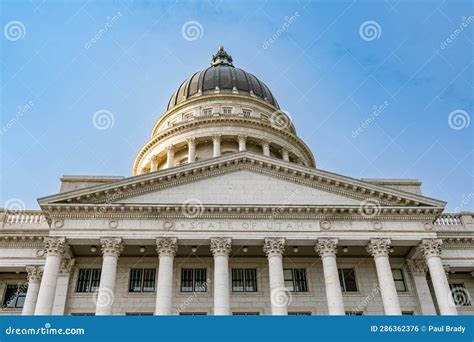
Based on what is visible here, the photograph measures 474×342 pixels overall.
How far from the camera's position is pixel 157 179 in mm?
28031

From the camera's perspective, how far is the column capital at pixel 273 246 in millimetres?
26469

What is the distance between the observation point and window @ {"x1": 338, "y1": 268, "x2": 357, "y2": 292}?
28694 millimetres

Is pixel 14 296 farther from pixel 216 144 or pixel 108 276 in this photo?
pixel 216 144

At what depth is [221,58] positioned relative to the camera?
219 feet

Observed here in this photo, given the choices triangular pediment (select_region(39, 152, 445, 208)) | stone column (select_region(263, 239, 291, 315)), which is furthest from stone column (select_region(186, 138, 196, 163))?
stone column (select_region(263, 239, 291, 315))

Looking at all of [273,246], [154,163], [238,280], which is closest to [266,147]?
[154,163]

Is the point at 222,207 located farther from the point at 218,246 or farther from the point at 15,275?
the point at 15,275

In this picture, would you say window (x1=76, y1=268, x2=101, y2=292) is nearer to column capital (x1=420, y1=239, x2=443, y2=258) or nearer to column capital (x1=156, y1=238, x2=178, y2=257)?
column capital (x1=156, y1=238, x2=178, y2=257)

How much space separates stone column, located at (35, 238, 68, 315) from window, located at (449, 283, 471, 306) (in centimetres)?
2505

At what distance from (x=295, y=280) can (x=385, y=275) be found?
5666 millimetres

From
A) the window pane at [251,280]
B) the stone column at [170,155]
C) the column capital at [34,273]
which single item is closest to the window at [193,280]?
the window pane at [251,280]

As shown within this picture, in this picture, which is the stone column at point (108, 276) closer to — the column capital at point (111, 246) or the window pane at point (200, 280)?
the column capital at point (111, 246)

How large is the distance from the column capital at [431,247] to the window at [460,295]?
18.0 ft
